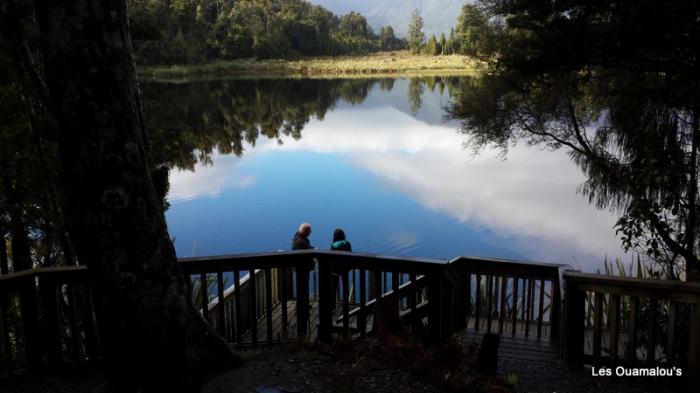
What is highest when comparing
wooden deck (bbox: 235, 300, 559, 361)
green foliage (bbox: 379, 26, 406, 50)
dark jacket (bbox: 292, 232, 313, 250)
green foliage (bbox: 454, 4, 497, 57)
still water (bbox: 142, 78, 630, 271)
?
green foliage (bbox: 379, 26, 406, 50)

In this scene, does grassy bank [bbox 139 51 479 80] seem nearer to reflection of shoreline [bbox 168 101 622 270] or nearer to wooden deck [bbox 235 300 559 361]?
reflection of shoreline [bbox 168 101 622 270]

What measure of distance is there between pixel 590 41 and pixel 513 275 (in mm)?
2394

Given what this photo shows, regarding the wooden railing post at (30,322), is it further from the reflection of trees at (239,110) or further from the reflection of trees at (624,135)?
the reflection of trees at (239,110)

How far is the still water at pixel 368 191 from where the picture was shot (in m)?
13.3

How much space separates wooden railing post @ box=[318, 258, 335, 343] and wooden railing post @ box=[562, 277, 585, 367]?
201 cm

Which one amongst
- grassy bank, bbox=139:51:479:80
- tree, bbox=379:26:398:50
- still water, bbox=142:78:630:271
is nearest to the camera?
still water, bbox=142:78:630:271

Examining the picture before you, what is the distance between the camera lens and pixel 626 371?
15.1 feet

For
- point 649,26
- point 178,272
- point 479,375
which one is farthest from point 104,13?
point 649,26

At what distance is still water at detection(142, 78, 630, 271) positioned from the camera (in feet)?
43.8

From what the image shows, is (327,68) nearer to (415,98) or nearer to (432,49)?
(432,49)

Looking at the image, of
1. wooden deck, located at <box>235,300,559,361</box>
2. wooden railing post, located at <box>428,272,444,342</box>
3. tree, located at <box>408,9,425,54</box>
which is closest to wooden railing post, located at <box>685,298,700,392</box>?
wooden deck, located at <box>235,300,559,361</box>

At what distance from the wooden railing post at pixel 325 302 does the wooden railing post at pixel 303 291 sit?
0.11m

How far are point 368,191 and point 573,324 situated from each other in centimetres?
1446

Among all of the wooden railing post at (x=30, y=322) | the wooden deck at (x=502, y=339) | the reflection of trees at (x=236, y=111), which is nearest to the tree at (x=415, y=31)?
the reflection of trees at (x=236, y=111)
